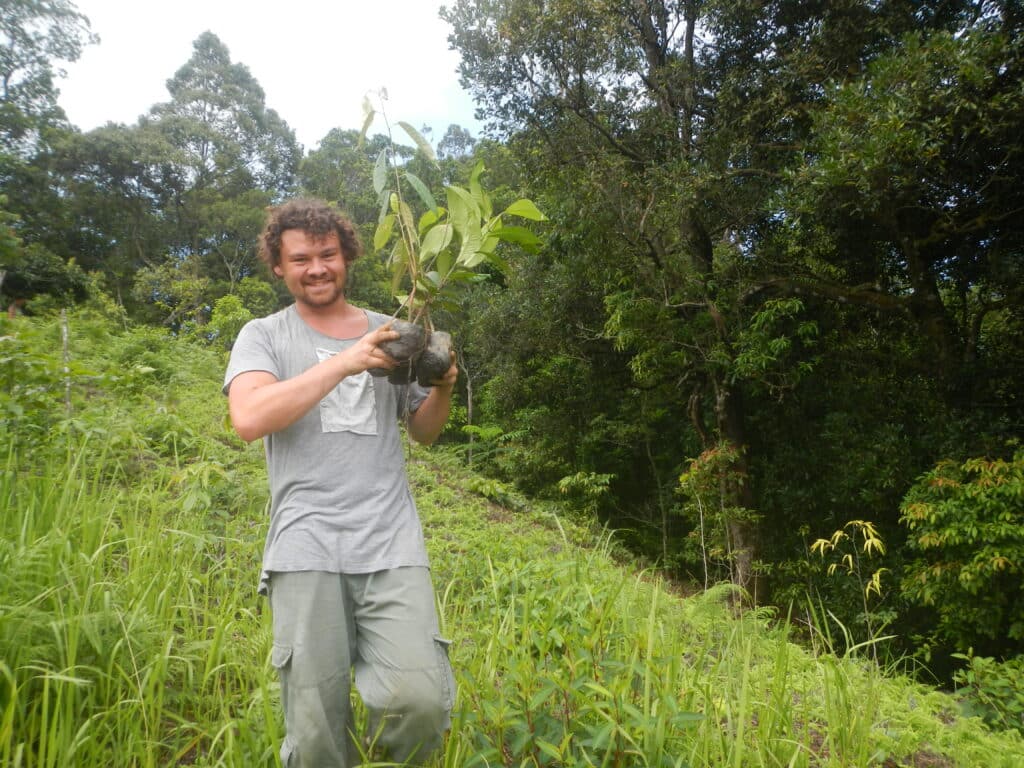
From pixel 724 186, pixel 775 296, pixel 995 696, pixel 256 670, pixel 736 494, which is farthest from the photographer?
pixel 736 494

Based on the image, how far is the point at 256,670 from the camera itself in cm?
198

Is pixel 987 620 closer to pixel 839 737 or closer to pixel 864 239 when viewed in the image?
pixel 864 239

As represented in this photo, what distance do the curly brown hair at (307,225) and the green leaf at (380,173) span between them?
15cm

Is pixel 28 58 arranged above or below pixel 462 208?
above

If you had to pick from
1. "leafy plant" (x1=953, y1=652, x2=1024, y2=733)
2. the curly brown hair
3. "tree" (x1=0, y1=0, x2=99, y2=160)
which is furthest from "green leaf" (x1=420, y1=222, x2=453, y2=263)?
"tree" (x1=0, y1=0, x2=99, y2=160)

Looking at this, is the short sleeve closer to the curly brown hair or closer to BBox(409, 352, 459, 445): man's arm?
the curly brown hair

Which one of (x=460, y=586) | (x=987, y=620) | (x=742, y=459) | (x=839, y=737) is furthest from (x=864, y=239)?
(x=839, y=737)

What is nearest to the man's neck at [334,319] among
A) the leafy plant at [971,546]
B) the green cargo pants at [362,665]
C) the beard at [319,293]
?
the beard at [319,293]

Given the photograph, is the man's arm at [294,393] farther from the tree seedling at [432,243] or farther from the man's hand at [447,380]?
the man's hand at [447,380]

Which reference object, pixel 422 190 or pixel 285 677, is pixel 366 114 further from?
pixel 285 677

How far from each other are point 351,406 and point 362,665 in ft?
2.06

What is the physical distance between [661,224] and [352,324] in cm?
552

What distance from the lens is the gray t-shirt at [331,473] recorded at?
4.84ft

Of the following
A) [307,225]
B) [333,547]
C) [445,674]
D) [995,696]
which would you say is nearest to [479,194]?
[307,225]
